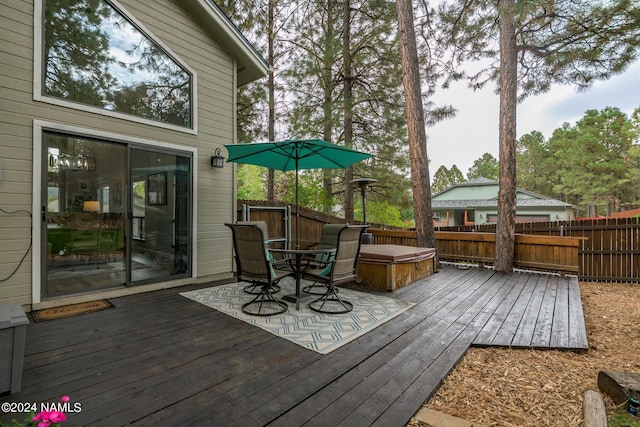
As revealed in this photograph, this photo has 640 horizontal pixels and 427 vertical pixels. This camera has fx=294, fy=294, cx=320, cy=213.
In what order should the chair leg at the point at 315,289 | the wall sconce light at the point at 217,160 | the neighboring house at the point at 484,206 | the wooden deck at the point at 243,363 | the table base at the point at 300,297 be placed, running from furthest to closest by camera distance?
the neighboring house at the point at 484,206 → the wall sconce light at the point at 217,160 → the chair leg at the point at 315,289 → the table base at the point at 300,297 → the wooden deck at the point at 243,363

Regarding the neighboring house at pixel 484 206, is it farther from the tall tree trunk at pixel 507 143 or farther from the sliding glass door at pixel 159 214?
the sliding glass door at pixel 159 214

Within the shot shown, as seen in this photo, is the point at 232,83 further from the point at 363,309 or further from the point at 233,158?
the point at 363,309

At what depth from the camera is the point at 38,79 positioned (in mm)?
3271

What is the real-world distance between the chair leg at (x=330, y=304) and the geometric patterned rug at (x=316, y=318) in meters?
0.07

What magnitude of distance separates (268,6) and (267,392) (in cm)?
975

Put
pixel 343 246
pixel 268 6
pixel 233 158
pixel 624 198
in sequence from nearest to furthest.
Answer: pixel 343 246 → pixel 233 158 → pixel 268 6 → pixel 624 198

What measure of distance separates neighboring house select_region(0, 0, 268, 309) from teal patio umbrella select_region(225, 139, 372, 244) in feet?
2.55

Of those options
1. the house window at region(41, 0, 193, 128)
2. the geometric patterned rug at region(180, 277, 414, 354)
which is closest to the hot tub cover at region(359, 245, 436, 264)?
the geometric patterned rug at region(180, 277, 414, 354)

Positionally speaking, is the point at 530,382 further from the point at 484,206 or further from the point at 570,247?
the point at 484,206

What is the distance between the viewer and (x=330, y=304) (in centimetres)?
374

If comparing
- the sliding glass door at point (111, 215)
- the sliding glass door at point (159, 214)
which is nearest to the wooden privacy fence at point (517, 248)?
the sliding glass door at point (159, 214)

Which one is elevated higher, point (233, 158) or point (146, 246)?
point (233, 158)

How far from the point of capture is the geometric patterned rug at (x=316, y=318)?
2662 millimetres

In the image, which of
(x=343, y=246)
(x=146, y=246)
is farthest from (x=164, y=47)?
(x=343, y=246)
